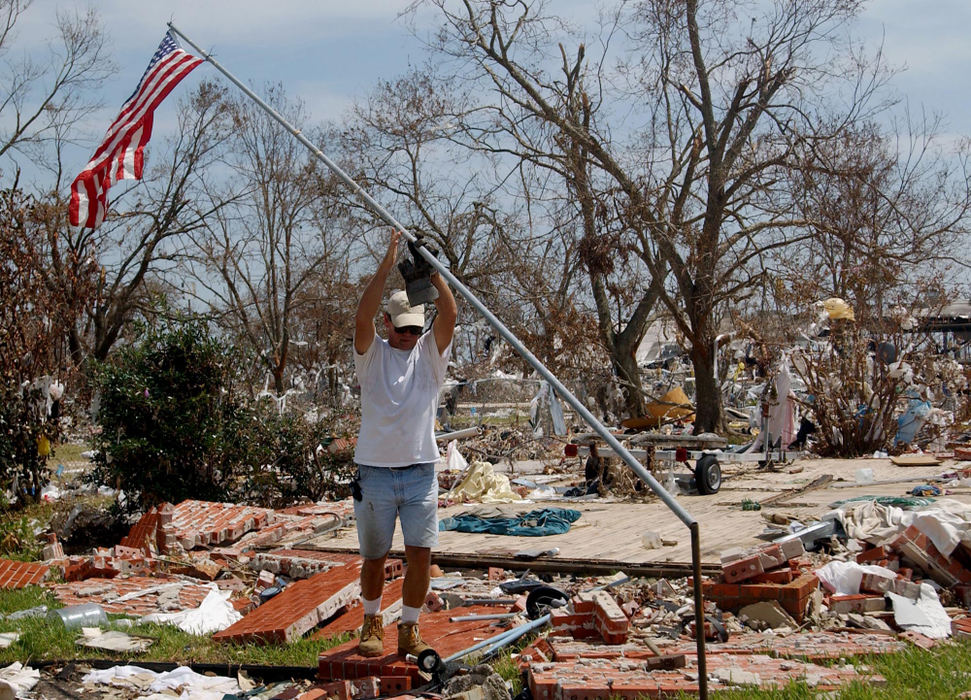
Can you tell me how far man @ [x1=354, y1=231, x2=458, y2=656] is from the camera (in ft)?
18.3

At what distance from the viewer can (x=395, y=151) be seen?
86.4 ft

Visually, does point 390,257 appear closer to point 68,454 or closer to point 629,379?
point 629,379

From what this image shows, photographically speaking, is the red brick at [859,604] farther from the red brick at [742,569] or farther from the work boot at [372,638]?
the work boot at [372,638]

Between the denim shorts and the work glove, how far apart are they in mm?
938

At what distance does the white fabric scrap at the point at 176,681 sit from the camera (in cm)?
580

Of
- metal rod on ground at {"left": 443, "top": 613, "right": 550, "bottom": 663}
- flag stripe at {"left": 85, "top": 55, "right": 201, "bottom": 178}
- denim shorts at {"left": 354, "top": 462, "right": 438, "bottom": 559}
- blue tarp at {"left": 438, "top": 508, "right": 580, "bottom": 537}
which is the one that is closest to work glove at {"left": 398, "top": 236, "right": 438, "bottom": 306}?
denim shorts at {"left": 354, "top": 462, "right": 438, "bottom": 559}

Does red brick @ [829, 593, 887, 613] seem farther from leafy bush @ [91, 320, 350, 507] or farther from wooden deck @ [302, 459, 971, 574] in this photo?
leafy bush @ [91, 320, 350, 507]

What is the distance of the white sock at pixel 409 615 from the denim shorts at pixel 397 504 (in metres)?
0.34

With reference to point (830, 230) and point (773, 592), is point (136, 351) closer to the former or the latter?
point (773, 592)

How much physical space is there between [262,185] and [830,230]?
17853 mm

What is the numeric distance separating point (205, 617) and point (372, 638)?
2.47 metres

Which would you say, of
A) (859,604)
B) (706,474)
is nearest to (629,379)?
(706,474)

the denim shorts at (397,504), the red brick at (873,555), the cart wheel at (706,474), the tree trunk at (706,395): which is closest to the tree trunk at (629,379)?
the tree trunk at (706,395)

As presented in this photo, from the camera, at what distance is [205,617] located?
298 inches
